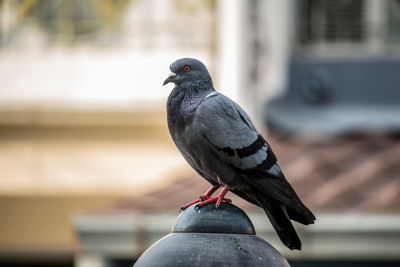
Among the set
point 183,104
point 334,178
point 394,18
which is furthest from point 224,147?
point 394,18

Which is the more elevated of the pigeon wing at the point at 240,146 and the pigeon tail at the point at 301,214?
the pigeon wing at the point at 240,146

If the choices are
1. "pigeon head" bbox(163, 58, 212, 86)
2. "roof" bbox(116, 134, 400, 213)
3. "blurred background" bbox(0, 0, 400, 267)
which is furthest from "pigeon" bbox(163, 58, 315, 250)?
"roof" bbox(116, 134, 400, 213)

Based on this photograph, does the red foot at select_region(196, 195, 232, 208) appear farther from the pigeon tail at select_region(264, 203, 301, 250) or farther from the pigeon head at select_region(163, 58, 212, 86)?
the pigeon head at select_region(163, 58, 212, 86)

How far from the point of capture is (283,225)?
3.24 meters

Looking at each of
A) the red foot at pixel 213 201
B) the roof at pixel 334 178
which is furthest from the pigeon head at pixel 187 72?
the roof at pixel 334 178

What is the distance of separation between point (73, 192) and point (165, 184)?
157 centimetres

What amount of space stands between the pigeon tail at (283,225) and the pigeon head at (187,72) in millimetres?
429

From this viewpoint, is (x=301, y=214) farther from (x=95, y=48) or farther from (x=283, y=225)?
(x=95, y=48)

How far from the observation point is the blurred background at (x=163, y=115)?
25.6 feet

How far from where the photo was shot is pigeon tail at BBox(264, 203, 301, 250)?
3.22 meters

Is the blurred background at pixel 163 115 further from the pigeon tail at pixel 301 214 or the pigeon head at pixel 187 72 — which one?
the pigeon head at pixel 187 72

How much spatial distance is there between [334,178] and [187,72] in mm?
5333

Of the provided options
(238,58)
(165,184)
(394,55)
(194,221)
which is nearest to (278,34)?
(238,58)

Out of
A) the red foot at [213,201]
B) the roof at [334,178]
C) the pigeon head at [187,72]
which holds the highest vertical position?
the pigeon head at [187,72]
